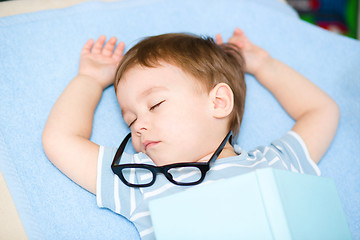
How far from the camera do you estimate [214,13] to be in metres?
1.22

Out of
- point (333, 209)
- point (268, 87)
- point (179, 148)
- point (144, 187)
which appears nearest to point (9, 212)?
point (144, 187)

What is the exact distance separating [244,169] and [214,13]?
0.61 meters

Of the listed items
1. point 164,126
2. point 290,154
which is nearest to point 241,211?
point 164,126

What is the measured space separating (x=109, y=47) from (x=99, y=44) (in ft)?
0.10

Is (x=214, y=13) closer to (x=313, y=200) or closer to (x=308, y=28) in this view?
(x=308, y=28)

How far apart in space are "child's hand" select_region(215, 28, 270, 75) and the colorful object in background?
1.17 meters

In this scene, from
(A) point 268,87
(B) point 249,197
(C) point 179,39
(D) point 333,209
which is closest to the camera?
(B) point 249,197

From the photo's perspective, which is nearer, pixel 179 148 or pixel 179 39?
pixel 179 148

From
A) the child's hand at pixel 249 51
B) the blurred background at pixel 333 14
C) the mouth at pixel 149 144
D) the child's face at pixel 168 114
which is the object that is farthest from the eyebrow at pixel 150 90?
the blurred background at pixel 333 14

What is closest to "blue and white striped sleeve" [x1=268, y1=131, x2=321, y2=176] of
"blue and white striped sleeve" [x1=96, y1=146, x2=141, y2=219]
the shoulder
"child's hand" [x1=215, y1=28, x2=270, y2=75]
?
the shoulder

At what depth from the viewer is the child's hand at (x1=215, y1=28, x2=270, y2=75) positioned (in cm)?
111

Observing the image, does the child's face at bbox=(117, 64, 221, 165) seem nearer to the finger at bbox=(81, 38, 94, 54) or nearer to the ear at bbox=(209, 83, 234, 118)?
the ear at bbox=(209, 83, 234, 118)

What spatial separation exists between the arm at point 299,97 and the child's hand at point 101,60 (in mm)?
354

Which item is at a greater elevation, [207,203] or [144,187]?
[207,203]
